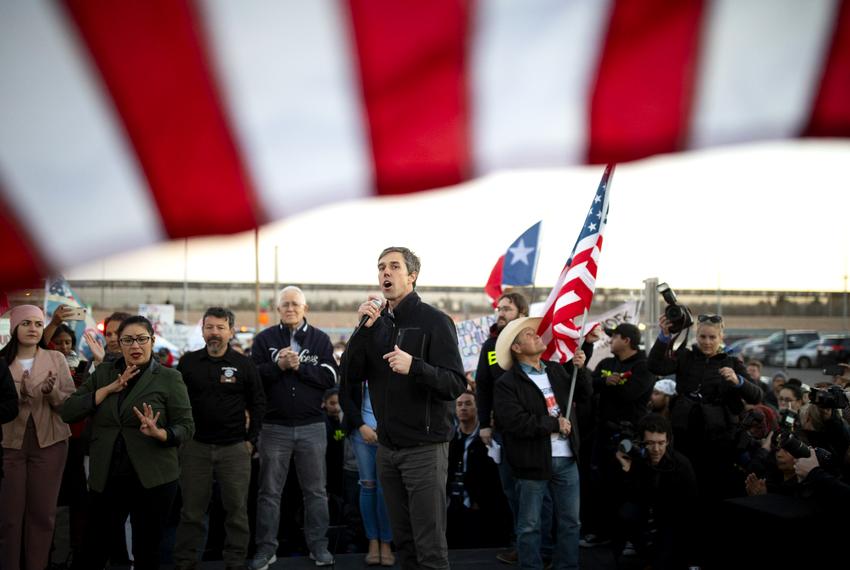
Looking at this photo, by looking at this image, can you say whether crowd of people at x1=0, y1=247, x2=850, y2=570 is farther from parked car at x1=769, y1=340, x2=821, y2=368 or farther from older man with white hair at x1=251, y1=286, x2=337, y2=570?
parked car at x1=769, y1=340, x2=821, y2=368

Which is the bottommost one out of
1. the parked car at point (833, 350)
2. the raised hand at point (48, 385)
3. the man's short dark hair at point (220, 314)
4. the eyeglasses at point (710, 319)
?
the parked car at point (833, 350)

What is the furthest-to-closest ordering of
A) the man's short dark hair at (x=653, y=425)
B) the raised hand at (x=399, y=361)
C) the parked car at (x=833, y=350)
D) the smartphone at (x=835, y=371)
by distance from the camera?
1. the parked car at (x=833, y=350)
2. the smartphone at (x=835, y=371)
3. the man's short dark hair at (x=653, y=425)
4. the raised hand at (x=399, y=361)

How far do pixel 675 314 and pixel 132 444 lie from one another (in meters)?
3.91

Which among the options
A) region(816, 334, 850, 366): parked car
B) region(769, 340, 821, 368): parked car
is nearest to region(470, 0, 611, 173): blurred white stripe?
region(816, 334, 850, 366): parked car

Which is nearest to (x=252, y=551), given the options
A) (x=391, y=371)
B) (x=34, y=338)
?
(x=34, y=338)

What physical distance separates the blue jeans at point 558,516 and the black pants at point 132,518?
2.22 meters

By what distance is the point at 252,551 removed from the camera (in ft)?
20.5

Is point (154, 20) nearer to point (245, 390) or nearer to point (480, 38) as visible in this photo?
point (480, 38)

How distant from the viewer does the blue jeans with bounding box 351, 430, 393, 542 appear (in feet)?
18.7

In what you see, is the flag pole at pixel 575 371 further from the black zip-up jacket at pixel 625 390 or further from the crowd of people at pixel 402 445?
the black zip-up jacket at pixel 625 390

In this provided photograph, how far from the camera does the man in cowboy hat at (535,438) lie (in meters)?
5.04

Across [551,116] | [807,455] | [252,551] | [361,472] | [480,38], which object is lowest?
[252,551]

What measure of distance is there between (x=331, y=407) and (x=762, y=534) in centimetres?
454

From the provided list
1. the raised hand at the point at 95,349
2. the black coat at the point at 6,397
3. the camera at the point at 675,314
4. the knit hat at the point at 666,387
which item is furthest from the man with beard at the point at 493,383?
the black coat at the point at 6,397
